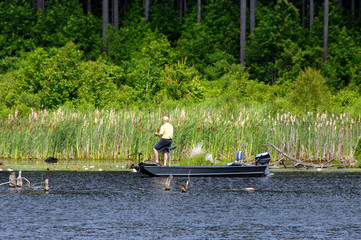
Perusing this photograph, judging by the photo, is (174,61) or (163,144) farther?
(174,61)

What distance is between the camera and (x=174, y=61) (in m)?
51.1

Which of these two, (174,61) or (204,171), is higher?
(174,61)

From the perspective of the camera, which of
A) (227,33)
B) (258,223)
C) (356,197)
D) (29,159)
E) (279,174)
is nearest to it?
(258,223)

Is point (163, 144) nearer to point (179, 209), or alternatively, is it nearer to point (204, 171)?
point (204, 171)

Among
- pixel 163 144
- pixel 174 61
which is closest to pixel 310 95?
pixel 163 144

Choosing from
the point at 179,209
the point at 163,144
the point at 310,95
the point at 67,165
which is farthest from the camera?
the point at 310,95

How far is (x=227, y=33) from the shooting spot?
58219 mm

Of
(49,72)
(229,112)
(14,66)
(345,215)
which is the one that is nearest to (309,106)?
(229,112)

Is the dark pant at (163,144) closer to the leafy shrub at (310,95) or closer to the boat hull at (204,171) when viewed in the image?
the boat hull at (204,171)

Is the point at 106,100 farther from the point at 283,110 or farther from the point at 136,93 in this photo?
the point at 283,110

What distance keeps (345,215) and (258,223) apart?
2.40 m

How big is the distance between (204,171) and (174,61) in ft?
91.5

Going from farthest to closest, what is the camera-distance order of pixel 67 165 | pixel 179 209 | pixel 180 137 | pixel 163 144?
1. pixel 180 137
2. pixel 67 165
3. pixel 163 144
4. pixel 179 209

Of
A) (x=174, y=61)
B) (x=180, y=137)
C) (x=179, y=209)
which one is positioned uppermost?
(x=174, y=61)
